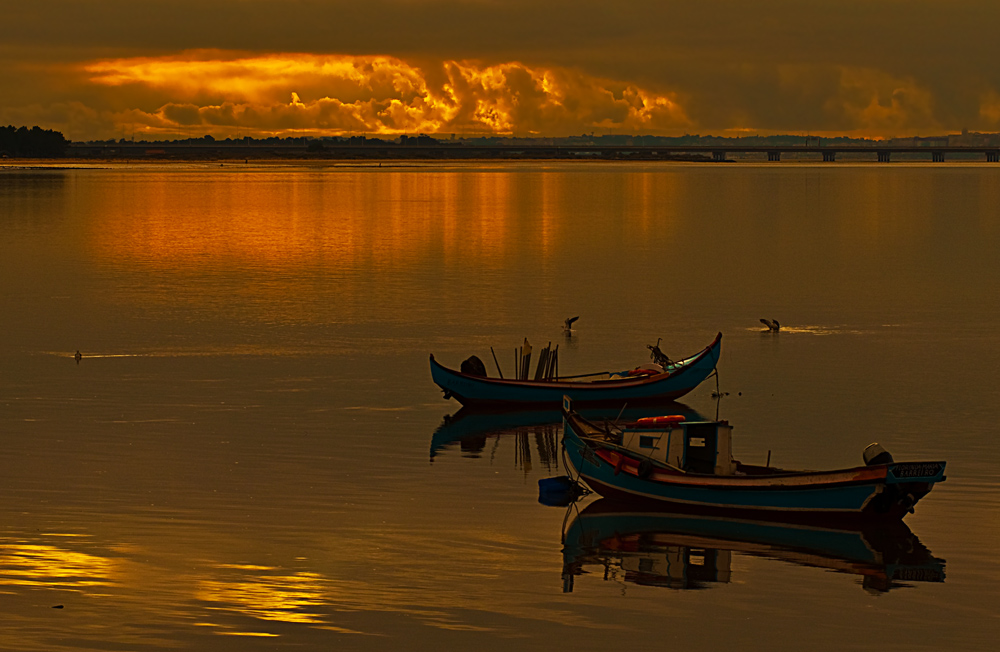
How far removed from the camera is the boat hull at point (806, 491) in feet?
87.4

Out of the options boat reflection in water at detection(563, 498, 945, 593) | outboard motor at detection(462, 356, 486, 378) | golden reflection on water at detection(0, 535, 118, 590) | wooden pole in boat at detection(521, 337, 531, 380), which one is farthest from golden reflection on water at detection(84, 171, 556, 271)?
golden reflection on water at detection(0, 535, 118, 590)

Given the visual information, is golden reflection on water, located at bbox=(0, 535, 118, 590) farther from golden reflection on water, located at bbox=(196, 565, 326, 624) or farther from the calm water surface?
golden reflection on water, located at bbox=(196, 565, 326, 624)

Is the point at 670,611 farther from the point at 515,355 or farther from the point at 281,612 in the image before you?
the point at 515,355

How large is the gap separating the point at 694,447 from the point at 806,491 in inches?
101

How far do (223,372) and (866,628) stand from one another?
92.3ft

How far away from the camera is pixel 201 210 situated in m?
160

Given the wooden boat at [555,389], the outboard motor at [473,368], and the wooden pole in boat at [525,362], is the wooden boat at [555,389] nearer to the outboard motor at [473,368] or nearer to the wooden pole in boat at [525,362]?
the outboard motor at [473,368]

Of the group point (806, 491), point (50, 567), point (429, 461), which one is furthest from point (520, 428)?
point (50, 567)

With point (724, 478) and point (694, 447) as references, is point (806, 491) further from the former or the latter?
point (694, 447)

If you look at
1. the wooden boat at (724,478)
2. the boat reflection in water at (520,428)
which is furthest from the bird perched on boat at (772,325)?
the wooden boat at (724,478)

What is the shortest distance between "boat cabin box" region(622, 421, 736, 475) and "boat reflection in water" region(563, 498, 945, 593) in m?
1.08

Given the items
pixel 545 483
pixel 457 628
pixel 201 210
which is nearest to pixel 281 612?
pixel 457 628

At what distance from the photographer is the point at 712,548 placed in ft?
85.7

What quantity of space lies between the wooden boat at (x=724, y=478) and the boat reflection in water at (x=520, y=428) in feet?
13.9
